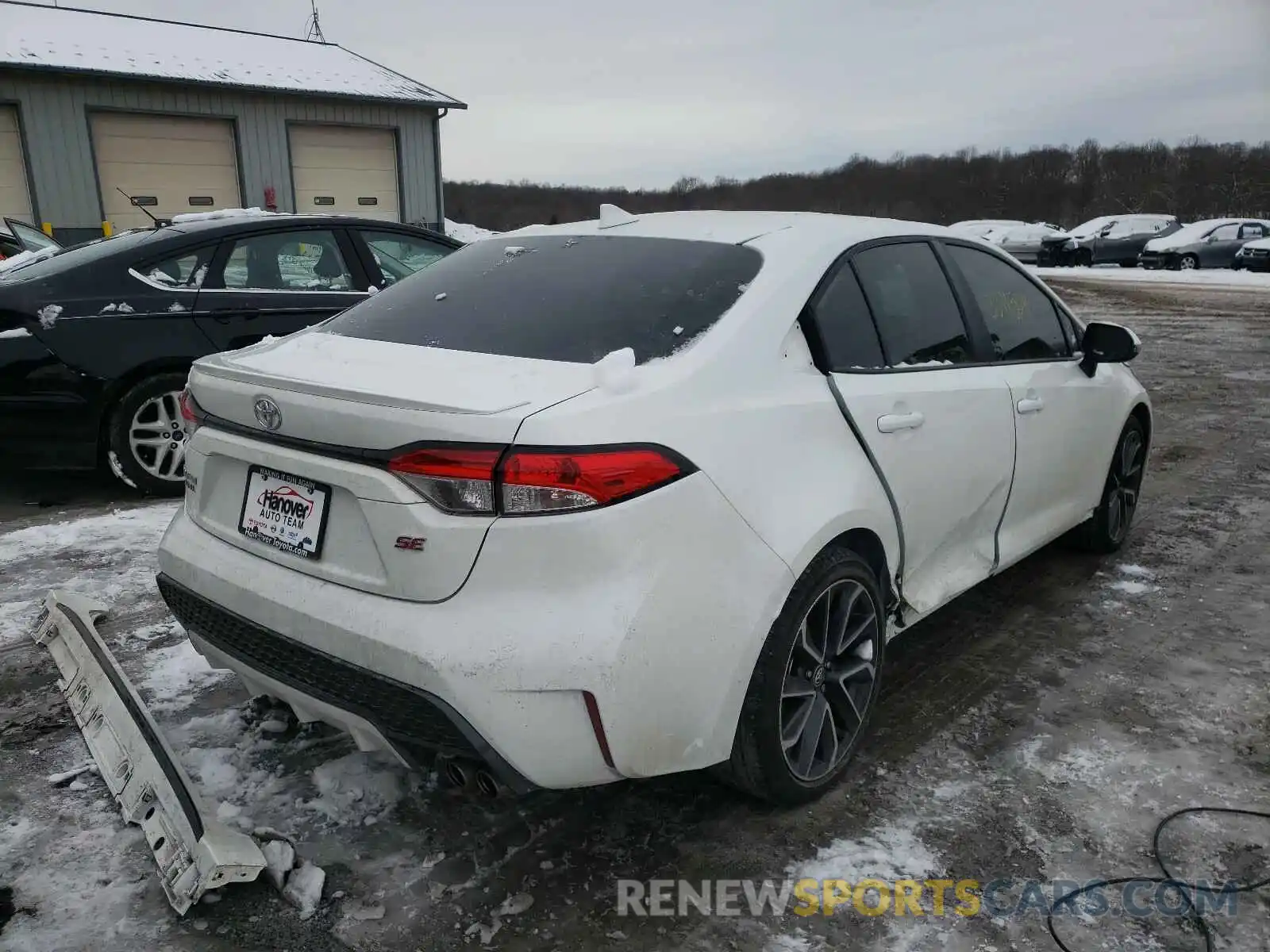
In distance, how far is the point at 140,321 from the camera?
201 inches

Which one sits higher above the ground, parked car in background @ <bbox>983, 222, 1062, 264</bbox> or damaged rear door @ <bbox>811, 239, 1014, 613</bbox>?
damaged rear door @ <bbox>811, 239, 1014, 613</bbox>

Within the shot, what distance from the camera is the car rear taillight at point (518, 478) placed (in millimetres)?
2010

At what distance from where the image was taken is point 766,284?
8.61 feet

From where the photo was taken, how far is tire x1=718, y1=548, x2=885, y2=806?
7.91ft

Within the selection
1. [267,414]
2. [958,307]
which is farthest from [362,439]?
[958,307]

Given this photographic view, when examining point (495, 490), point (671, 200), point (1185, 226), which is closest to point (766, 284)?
point (495, 490)

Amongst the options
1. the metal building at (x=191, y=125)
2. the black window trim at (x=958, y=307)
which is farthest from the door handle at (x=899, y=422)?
the metal building at (x=191, y=125)

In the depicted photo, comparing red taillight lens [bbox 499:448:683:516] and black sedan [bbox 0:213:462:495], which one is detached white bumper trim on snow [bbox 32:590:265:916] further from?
black sedan [bbox 0:213:462:495]

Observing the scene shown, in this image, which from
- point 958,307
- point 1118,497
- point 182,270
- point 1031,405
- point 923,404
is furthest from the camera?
point 182,270

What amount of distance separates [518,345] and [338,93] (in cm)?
1694

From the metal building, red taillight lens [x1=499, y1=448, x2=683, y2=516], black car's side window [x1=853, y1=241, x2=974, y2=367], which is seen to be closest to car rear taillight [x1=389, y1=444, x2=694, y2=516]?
red taillight lens [x1=499, y1=448, x2=683, y2=516]

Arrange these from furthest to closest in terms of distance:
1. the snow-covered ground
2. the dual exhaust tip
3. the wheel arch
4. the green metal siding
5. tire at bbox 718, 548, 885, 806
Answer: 1. the snow-covered ground
2. the green metal siding
3. the wheel arch
4. tire at bbox 718, 548, 885, 806
5. the dual exhaust tip

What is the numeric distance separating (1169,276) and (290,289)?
25604 mm

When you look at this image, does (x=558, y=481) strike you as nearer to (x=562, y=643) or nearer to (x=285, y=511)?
(x=562, y=643)
